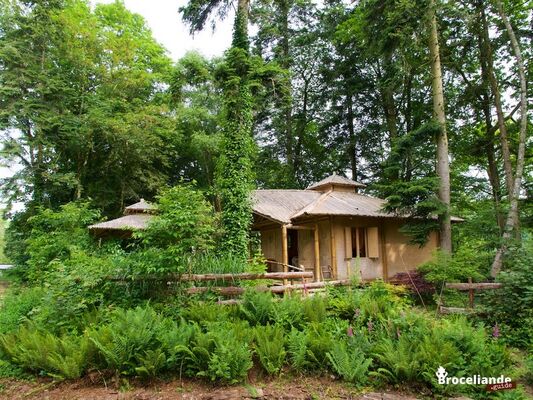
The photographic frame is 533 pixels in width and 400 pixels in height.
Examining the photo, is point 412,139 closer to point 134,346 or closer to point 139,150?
point 134,346

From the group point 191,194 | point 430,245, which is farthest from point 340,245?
point 191,194

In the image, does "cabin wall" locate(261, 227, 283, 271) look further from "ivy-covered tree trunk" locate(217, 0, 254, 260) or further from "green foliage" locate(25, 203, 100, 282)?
"green foliage" locate(25, 203, 100, 282)

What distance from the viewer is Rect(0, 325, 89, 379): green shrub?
5.38 meters

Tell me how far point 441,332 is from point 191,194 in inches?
204

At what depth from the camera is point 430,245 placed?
15672 millimetres

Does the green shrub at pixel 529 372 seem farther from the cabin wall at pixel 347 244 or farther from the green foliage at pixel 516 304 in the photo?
the cabin wall at pixel 347 244

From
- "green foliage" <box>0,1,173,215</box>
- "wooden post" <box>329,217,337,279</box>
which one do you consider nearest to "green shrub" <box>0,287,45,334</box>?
"wooden post" <box>329,217,337,279</box>

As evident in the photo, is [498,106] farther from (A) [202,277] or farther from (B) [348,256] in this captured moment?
(A) [202,277]

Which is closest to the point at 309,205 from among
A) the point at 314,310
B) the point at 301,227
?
the point at 301,227

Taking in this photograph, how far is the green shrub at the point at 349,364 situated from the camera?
5043 millimetres

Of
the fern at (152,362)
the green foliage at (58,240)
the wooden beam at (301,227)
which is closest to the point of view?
the fern at (152,362)

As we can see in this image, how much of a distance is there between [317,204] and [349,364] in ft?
30.5

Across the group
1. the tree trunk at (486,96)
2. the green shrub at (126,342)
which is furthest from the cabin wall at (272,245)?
the green shrub at (126,342)

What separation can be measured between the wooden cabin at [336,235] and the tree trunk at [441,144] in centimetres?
108
